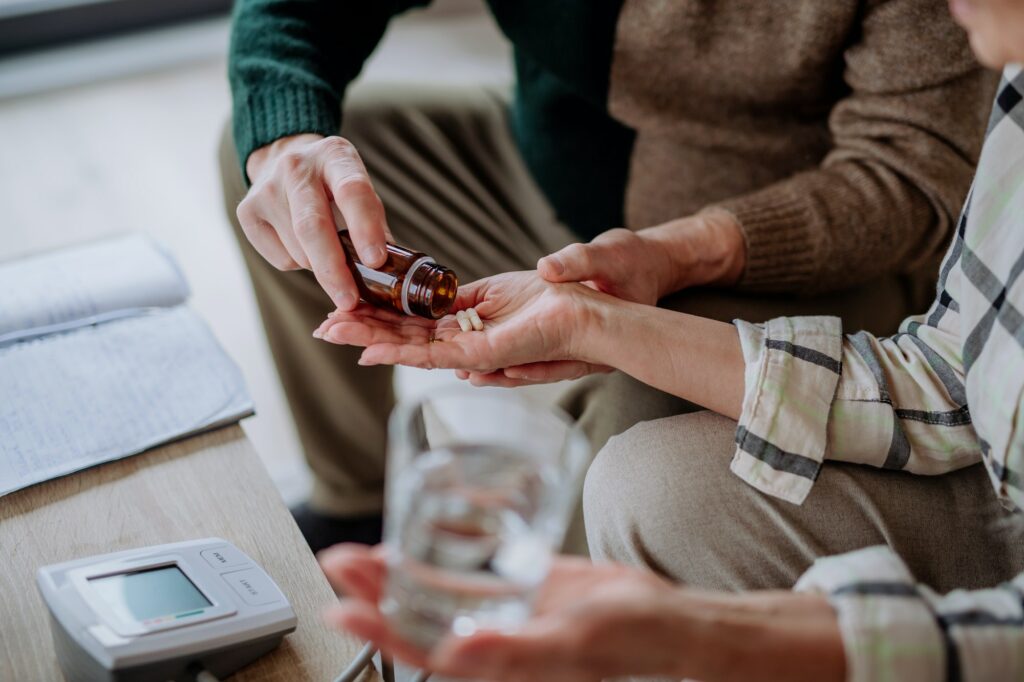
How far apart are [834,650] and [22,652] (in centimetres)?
62

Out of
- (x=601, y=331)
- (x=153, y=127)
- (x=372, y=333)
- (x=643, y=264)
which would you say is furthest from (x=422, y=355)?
(x=153, y=127)

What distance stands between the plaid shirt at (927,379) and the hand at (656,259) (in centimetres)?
17

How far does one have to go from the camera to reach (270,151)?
1.14 meters

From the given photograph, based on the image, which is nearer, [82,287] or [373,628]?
[373,628]

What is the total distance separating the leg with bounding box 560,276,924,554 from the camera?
1062mm

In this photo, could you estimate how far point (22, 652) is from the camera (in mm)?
758

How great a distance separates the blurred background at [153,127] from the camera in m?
2.16

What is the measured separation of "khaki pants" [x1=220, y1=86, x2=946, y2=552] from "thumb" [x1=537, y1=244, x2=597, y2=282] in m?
0.38

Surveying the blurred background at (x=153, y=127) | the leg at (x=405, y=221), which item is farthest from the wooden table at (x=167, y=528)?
the blurred background at (x=153, y=127)

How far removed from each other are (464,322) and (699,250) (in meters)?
0.32

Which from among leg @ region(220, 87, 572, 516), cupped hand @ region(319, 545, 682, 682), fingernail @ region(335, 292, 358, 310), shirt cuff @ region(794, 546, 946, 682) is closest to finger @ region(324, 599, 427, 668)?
cupped hand @ region(319, 545, 682, 682)

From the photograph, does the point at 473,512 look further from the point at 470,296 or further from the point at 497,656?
the point at 470,296

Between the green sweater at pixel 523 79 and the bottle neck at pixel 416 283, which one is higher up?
the green sweater at pixel 523 79

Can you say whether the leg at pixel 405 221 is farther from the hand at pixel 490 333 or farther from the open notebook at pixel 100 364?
the hand at pixel 490 333
